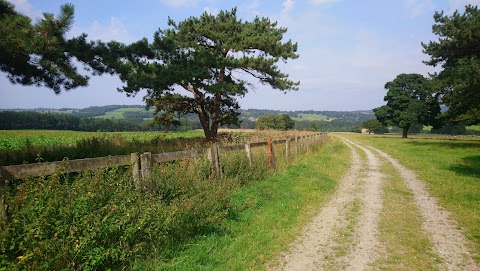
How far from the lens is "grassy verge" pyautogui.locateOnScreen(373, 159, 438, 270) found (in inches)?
179

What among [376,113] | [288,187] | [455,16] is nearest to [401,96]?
[376,113]

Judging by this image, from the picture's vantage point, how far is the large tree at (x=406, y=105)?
150 ft

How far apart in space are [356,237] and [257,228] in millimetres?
1944

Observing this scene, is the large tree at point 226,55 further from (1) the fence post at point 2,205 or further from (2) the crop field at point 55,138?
(1) the fence post at point 2,205

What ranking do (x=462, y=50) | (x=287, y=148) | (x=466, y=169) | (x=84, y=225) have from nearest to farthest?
(x=84, y=225)
(x=466, y=169)
(x=287, y=148)
(x=462, y=50)

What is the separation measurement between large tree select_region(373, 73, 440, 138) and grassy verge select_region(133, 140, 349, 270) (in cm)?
4401

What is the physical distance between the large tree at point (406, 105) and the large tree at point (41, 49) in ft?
161

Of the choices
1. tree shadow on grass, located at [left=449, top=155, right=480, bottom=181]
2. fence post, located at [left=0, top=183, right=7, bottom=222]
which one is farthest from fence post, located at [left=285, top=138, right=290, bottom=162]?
fence post, located at [left=0, top=183, right=7, bottom=222]

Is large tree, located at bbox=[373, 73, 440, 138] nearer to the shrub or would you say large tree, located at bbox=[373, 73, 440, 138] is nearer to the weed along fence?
the weed along fence

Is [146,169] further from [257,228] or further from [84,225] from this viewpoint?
[257,228]

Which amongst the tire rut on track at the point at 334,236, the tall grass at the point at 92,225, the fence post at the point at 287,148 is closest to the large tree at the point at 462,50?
the fence post at the point at 287,148

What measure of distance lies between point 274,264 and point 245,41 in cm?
2157

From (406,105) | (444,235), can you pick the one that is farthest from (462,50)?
(406,105)

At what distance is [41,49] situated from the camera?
7.32 metres
